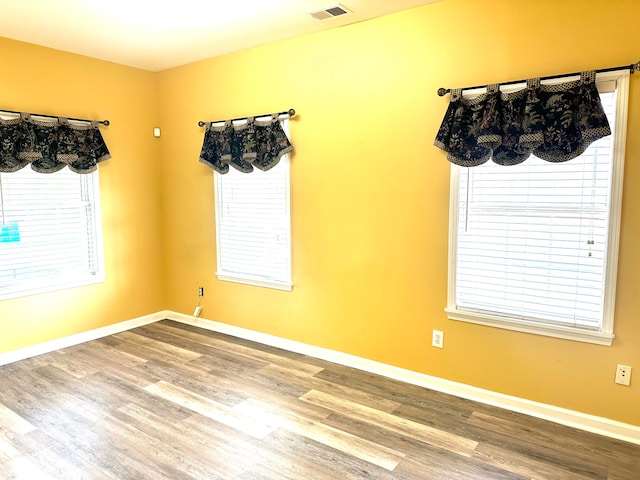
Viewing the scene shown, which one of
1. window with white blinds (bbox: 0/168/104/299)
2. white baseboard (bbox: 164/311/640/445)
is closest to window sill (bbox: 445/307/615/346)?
white baseboard (bbox: 164/311/640/445)

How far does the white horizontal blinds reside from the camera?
8.36ft

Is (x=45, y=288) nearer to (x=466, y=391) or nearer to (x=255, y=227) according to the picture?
(x=255, y=227)

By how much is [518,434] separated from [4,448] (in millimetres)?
2972

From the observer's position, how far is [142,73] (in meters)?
4.52

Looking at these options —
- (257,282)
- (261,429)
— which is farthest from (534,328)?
(257,282)

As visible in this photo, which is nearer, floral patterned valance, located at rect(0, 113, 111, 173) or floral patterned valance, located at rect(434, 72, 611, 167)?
floral patterned valance, located at rect(434, 72, 611, 167)

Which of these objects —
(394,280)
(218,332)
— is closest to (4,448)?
(218,332)

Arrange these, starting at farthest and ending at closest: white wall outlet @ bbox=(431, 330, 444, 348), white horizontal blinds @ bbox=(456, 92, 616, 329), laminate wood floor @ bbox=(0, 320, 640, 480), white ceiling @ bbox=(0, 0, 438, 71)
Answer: white wall outlet @ bbox=(431, 330, 444, 348)
white ceiling @ bbox=(0, 0, 438, 71)
white horizontal blinds @ bbox=(456, 92, 616, 329)
laminate wood floor @ bbox=(0, 320, 640, 480)

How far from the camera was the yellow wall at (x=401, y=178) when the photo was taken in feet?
8.31

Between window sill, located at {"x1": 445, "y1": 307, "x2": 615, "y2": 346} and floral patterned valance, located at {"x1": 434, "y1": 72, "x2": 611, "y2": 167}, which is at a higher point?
floral patterned valance, located at {"x1": 434, "y1": 72, "x2": 611, "y2": 167}

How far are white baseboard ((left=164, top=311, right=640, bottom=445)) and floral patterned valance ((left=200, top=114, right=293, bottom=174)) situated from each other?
1.60 metres

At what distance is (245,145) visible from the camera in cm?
389

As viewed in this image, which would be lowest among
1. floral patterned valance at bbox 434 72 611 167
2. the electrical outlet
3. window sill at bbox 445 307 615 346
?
the electrical outlet

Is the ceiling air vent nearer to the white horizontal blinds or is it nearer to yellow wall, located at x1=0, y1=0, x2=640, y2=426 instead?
yellow wall, located at x1=0, y1=0, x2=640, y2=426
